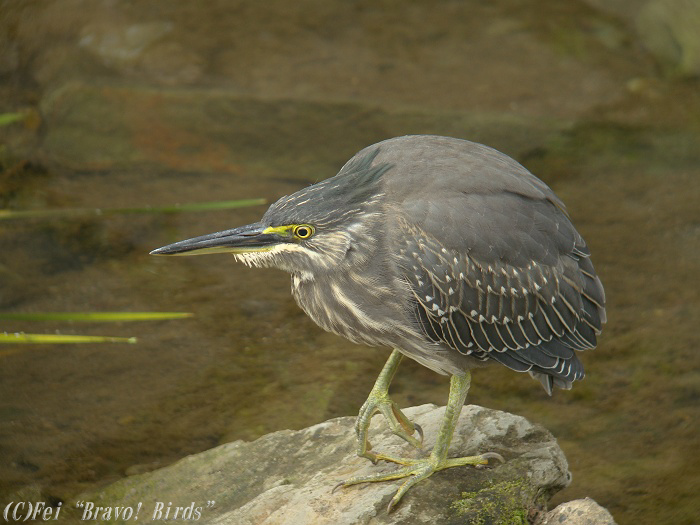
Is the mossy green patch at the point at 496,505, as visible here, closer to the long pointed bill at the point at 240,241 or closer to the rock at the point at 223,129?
the long pointed bill at the point at 240,241

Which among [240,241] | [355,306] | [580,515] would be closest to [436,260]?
[355,306]

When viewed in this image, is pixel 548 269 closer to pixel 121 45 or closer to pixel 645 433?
pixel 645 433

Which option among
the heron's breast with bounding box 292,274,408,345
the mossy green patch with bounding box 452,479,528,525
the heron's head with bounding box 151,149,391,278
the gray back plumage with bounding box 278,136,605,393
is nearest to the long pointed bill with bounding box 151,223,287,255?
the heron's head with bounding box 151,149,391,278

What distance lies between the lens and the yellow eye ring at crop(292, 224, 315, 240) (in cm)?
421

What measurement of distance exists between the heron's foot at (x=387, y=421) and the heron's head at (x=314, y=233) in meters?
0.96

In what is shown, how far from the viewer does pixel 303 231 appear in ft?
13.9

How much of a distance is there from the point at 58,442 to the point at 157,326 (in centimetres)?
133

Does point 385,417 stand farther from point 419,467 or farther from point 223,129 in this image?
point 223,129

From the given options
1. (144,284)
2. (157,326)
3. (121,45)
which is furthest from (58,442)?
(121,45)

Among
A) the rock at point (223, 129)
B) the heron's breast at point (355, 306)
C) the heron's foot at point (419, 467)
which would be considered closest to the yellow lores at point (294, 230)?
the heron's breast at point (355, 306)

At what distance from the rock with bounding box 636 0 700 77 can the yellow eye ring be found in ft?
24.1

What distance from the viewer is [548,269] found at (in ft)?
15.2

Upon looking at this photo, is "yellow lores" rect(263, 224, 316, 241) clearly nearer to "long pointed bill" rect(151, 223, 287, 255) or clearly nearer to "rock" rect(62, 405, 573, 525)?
"long pointed bill" rect(151, 223, 287, 255)

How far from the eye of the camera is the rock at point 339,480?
4410mm
